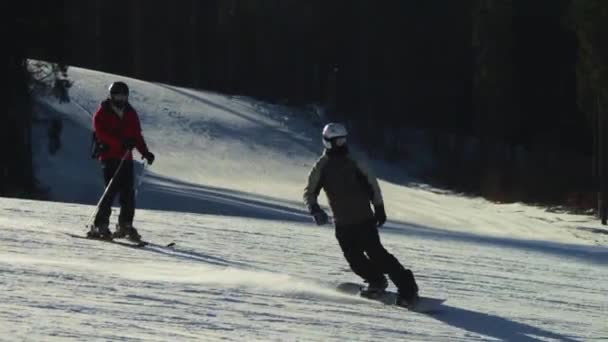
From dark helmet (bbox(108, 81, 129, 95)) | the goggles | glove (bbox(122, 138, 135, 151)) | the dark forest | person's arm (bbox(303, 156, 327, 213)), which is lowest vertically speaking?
person's arm (bbox(303, 156, 327, 213))

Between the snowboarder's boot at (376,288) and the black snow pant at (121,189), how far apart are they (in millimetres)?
3525

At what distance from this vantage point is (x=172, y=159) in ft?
133

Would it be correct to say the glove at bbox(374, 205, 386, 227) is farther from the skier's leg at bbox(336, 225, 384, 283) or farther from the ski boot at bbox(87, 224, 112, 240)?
the ski boot at bbox(87, 224, 112, 240)

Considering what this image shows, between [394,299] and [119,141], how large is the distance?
385 centimetres

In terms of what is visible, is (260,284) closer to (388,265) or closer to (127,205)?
(388,265)

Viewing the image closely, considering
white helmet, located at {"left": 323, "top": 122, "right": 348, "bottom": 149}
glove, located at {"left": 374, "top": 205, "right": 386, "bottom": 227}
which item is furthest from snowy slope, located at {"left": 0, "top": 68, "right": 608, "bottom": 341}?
white helmet, located at {"left": 323, "top": 122, "right": 348, "bottom": 149}

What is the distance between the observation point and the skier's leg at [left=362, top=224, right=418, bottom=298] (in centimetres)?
1037

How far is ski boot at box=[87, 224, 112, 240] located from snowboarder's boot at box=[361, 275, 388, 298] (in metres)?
3.86

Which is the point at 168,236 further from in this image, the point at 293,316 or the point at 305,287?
Result: the point at 293,316

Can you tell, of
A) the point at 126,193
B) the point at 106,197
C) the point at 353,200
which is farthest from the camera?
the point at 126,193

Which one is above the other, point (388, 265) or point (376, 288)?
point (388, 265)

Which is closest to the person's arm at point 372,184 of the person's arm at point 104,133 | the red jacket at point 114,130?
the red jacket at point 114,130

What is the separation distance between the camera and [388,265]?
10367 millimetres

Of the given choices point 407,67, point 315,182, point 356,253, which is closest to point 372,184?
point 315,182
